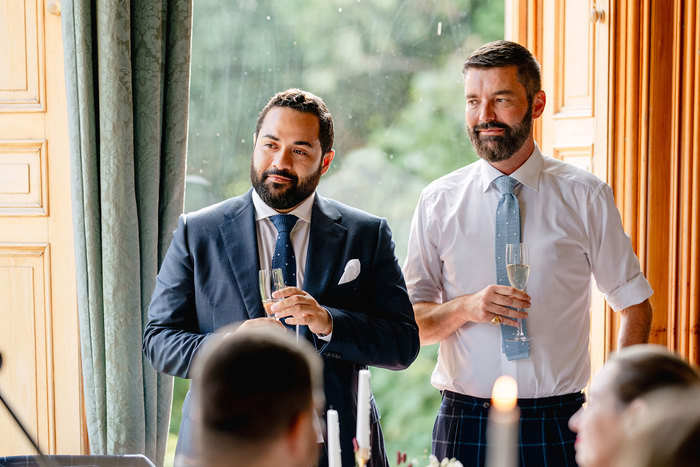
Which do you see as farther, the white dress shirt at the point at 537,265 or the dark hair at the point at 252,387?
the white dress shirt at the point at 537,265

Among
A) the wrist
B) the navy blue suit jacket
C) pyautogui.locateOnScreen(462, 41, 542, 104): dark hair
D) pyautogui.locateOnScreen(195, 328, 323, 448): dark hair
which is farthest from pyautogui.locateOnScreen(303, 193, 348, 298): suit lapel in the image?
pyautogui.locateOnScreen(195, 328, 323, 448): dark hair

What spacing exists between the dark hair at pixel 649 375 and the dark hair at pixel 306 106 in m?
1.07

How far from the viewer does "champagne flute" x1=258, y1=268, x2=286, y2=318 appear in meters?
1.67

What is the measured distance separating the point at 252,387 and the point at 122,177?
1.40 meters

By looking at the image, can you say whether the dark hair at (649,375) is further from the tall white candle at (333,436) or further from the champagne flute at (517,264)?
the champagne flute at (517,264)

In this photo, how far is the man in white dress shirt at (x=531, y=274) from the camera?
202cm

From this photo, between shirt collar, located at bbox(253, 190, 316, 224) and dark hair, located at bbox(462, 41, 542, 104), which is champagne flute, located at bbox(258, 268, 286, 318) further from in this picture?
dark hair, located at bbox(462, 41, 542, 104)

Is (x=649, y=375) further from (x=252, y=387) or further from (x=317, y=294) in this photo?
(x=317, y=294)

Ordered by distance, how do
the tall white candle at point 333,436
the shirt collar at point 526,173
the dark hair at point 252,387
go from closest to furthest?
1. the dark hair at point 252,387
2. the tall white candle at point 333,436
3. the shirt collar at point 526,173

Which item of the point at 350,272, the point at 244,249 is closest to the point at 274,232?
the point at 244,249

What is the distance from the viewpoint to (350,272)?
1864 millimetres

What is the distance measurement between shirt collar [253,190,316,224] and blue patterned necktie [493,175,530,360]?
1.77ft

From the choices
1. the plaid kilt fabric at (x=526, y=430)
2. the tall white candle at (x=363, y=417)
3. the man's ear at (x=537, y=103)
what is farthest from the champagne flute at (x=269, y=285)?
the man's ear at (x=537, y=103)

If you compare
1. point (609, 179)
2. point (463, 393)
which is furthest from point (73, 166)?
point (609, 179)
